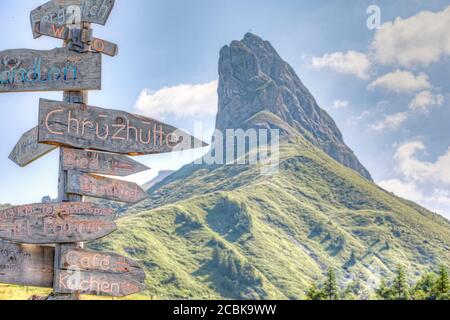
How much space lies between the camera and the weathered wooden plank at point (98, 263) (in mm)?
9398

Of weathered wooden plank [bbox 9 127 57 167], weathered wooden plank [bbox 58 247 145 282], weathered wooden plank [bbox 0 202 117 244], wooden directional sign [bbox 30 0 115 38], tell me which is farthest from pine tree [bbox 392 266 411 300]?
wooden directional sign [bbox 30 0 115 38]

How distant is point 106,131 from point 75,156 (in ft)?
1.80

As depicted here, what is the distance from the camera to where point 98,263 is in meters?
9.48

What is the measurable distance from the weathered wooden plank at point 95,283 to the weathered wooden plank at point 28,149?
1.88 meters

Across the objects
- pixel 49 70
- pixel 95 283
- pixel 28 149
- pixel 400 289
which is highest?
pixel 49 70

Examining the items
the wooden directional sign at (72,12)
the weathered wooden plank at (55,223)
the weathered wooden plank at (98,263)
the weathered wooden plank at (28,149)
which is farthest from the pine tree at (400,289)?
the wooden directional sign at (72,12)

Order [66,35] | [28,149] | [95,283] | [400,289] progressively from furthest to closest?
[400,289] → [28,149] → [66,35] → [95,283]

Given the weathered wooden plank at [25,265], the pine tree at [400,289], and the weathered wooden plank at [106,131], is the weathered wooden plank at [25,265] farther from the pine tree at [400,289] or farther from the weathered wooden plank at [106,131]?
the pine tree at [400,289]

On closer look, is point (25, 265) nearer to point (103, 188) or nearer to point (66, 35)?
point (103, 188)

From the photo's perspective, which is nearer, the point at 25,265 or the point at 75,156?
the point at 25,265

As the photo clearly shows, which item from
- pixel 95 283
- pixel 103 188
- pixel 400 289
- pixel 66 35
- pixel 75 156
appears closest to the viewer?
pixel 95 283

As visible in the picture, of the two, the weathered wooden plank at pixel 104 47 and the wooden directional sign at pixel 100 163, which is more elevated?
the weathered wooden plank at pixel 104 47

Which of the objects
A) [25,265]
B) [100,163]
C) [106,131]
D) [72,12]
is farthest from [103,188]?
[72,12]
